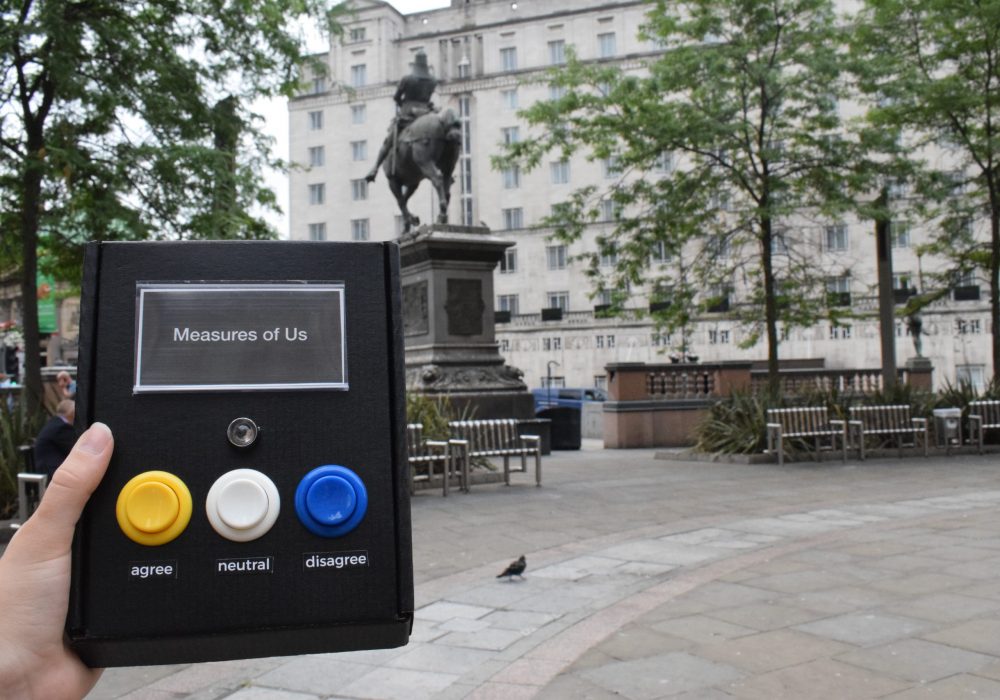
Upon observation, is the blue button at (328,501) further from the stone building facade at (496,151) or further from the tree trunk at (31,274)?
the stone building facade at (496,151)

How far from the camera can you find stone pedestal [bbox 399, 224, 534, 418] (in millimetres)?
15305

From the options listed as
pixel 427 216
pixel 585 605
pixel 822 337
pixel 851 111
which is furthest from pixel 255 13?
pixel 427 216

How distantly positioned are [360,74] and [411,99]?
6017 centimetres

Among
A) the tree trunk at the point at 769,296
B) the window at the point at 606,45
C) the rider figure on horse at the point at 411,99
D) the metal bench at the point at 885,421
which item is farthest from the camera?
the window at the point at 606,45

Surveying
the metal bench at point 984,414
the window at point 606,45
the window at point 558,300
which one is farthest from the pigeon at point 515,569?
the window at point 606,45

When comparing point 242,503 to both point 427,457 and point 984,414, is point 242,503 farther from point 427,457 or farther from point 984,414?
point 984,414

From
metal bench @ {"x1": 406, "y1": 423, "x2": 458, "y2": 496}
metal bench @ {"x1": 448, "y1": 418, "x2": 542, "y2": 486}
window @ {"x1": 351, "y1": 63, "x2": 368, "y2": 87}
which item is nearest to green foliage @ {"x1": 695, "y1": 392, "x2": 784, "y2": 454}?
metal bench @ {"x1": 448, "y1": 418, "x2": 542, "y2": 486}

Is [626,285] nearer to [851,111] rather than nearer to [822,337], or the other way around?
[822,337]

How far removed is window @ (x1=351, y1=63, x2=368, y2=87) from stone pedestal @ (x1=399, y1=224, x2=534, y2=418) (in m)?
60.9

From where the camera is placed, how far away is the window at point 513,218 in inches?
2685

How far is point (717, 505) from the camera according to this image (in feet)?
35.1

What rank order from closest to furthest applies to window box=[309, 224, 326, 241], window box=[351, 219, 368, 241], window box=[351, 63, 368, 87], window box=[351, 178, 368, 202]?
window box=[351, 178, 368, 202], window box=[351, 219, 368, 241], window box=[309, 224, 326, 241], window box=[351, 63, 368, 87]

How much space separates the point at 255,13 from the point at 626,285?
911 centimetres

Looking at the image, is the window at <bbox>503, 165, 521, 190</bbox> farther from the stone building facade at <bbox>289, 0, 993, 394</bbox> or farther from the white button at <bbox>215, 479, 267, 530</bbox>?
the white button at <bbox>215, 479, 267, 530</bbox>
